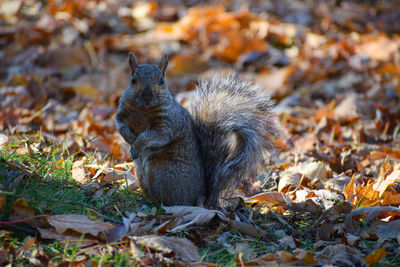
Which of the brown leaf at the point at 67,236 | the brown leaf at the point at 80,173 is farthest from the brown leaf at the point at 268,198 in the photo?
the brown leaf at the point at 67,236

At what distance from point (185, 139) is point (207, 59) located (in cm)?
378

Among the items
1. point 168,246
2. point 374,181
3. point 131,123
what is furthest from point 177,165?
point 374,181

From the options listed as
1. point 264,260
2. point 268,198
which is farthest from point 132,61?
point 264,260

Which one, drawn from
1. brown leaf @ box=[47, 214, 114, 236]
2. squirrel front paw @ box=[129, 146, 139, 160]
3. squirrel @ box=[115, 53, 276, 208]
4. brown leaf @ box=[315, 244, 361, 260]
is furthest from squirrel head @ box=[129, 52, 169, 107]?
brown leaf @ box=[315, 244, 361, 260]

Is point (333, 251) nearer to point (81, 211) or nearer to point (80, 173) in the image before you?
point (81, 211)

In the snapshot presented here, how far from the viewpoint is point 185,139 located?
300 centimetres

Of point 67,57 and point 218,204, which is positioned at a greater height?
point 67,57

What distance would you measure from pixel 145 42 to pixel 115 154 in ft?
11.1

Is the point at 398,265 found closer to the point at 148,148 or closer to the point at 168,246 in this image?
the point at 168,246

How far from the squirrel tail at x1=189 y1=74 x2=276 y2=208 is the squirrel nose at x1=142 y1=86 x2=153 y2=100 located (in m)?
0.45

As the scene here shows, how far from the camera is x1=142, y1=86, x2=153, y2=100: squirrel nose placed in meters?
2.82

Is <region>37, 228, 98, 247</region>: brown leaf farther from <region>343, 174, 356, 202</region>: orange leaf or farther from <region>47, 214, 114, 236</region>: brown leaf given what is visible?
<region>343, 174, 356, 202</region>: orange leaf

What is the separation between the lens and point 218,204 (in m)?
3.03

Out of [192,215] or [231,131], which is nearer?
[192,215]
